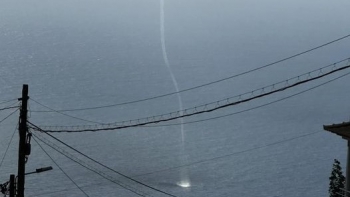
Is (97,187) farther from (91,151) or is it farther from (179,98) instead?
(179,98)

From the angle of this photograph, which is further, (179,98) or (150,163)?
(179,98)

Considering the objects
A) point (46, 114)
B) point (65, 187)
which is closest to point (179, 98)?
point (46, 114)

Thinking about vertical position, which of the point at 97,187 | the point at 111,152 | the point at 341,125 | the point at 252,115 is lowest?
the point at 341,125

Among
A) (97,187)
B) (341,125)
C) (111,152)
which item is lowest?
(341,125)

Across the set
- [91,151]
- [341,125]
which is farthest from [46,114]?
[341,125]

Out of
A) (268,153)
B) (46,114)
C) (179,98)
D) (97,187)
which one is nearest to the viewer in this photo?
(97,187)

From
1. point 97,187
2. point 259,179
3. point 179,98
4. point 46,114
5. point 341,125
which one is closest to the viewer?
point 341,125

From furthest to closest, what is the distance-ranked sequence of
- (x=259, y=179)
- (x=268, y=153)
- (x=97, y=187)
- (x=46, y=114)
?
(x=46, y=114), (x=268, y=153), (x=259, y=179), (x=97, y=187)

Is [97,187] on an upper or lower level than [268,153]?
lower

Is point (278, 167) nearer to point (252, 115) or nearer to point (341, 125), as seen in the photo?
point (252, 115)
